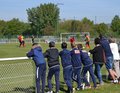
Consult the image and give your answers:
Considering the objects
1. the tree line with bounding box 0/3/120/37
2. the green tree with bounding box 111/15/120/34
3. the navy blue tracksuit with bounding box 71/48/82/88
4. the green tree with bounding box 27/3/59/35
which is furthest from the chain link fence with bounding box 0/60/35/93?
the green tree with bounding box 111/15/120/34

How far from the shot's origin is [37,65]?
35.6 feet

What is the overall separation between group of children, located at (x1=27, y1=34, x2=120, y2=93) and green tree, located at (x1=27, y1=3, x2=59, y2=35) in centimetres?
8991

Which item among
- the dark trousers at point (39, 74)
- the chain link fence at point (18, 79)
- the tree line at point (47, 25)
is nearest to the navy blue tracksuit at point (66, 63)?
the dark trousers at point (39, 74)

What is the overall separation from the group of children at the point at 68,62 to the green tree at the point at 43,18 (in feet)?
295

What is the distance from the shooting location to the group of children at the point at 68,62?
10.9m

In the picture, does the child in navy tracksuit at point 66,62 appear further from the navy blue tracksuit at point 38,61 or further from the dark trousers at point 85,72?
the dark trousers at point 85,72

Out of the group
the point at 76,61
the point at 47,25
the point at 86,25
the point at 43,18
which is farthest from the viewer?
the point at 86,25

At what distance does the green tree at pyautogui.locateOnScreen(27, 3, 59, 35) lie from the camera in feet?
349

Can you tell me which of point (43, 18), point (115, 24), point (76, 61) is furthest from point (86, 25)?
point (76, 61)

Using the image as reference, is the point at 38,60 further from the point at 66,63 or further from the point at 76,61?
the point at 76,61

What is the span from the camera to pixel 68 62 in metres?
11.5

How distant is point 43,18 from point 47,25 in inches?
128

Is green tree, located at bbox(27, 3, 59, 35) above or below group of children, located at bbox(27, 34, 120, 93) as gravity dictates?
above

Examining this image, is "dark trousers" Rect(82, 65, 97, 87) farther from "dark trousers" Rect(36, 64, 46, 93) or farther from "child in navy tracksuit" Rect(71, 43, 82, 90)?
"dark trousers" Rect(36, 64, 46, 93)
